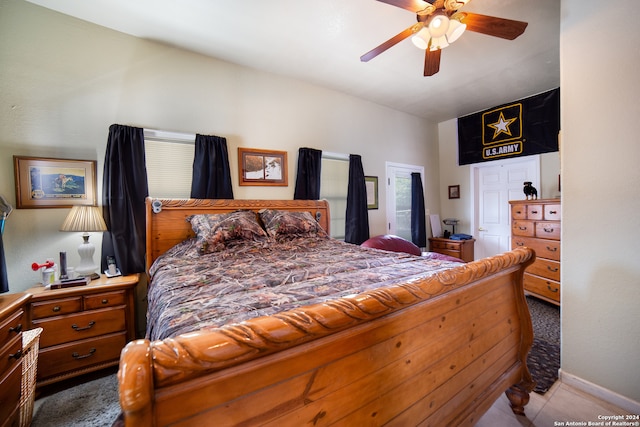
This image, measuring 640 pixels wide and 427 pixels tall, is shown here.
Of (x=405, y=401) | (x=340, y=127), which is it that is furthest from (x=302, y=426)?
(x=340, y=127)

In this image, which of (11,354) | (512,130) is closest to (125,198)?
(11,354)

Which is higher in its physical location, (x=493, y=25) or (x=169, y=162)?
(x=493, y=25)

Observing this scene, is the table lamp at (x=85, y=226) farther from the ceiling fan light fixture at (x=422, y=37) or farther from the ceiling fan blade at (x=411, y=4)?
the ceiling fan light fixture at (x=422, y=37)

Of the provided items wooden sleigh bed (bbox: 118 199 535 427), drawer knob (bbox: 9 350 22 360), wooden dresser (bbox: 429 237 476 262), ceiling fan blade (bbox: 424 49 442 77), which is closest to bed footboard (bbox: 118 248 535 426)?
wooden sleigh bed (bbox: 118 199 535 427)

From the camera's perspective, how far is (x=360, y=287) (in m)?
1.22

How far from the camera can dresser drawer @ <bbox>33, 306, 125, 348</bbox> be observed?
166cm

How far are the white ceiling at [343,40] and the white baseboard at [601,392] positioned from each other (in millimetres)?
2834

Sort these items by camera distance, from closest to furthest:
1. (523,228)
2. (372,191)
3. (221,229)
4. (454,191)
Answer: (221,229)
(523,228)
(372,191)
(454,191)

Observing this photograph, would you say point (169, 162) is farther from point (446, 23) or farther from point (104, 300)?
point (446, 23)

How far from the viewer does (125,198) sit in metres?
2.20

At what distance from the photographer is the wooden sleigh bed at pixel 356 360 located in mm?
487

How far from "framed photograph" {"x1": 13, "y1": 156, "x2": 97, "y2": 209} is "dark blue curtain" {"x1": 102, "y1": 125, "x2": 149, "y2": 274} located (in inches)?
4.9

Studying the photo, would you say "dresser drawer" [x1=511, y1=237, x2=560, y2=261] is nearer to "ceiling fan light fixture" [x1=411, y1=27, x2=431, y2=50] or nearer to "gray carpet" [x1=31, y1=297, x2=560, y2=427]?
"gray carpet" [x1=31, y1=297, x2=560, y2=427]

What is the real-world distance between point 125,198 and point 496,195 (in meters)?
5.17
